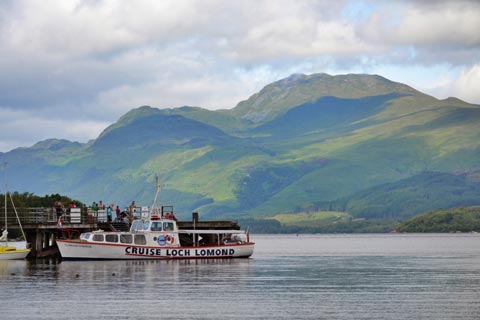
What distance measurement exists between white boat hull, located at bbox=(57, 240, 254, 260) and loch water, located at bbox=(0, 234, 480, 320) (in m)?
1.78

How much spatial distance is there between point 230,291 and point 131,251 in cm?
3594

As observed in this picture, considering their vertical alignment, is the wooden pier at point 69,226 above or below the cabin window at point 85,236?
above

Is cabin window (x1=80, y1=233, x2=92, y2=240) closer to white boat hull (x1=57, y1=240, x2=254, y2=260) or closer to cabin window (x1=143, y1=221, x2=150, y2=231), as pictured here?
white boat hull (x1=57, y1=240, x2=254, y2=260)

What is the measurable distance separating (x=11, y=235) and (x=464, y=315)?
5519 inches

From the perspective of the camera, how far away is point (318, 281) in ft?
260

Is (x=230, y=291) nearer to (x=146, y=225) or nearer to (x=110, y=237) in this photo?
(x=146, y=225)

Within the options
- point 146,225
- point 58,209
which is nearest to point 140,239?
point 146,225

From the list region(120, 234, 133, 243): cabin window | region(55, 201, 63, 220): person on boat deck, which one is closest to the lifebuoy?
region(120, 234, 133, 243): cabin window

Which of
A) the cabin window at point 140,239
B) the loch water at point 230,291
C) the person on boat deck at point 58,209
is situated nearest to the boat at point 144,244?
the cabin window at point 140,239

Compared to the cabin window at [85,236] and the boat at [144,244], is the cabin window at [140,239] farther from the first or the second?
the cabin window at [85,236]

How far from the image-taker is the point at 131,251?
338 ft

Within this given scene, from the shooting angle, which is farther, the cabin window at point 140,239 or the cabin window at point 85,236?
the cabin window at point 140,239

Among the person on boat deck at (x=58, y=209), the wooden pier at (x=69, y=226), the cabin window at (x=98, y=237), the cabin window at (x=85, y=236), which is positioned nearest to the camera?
the cabin window at (x=98, y=237)

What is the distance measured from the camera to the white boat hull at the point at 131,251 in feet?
334
